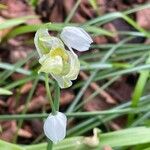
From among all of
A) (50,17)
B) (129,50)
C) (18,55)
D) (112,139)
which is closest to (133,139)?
(112,139)

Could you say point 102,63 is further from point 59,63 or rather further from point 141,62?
point 59,63

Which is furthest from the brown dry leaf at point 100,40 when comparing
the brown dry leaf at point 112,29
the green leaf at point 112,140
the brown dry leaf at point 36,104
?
the green leaf at point 112,140

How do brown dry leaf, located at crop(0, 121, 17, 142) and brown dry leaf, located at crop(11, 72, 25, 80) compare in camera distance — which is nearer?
brown dry leaf, located at crop(0, 121, 17, 142)

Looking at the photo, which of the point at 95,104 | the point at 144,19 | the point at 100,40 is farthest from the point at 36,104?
the point at 144,19

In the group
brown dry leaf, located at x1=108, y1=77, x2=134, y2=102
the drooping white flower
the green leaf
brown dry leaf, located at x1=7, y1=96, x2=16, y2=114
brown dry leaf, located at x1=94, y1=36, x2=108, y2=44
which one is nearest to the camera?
the drooping white flower

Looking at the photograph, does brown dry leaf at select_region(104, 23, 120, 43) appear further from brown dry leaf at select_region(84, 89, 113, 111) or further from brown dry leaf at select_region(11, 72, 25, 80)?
brown dry leaf at select_region(11, 72, 25, 80)

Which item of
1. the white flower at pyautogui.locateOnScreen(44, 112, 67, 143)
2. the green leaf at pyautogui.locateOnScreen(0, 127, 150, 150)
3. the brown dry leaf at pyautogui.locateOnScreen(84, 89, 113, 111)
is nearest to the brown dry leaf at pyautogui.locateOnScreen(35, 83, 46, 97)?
the brown dry leaf at pyautogui.locateOnScreen(84, 89, 113, 111)

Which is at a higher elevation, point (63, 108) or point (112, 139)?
point (112, 139)
